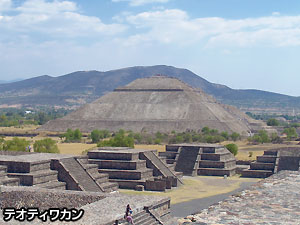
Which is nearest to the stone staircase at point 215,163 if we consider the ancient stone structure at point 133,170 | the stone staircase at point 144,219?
the ancient stone structure at point 133,170

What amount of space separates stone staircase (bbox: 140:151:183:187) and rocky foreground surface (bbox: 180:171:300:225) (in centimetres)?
1668

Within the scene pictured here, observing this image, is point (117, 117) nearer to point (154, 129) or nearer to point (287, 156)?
point (154, 129)

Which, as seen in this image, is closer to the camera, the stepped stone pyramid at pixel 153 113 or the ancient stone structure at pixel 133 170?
the ancient stone structure at pixel 133 170

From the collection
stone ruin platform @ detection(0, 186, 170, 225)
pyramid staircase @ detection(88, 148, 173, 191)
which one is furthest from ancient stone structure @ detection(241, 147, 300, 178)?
stone ruin platform @ detection(0, 186, 170, 225)

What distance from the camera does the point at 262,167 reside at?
53219 mm

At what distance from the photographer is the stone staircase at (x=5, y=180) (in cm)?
3322

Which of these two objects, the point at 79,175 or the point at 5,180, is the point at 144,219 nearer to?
the point at 5,180

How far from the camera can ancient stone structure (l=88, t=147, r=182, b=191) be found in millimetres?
42875

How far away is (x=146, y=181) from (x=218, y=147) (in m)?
14.4

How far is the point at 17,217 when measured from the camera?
21938mm

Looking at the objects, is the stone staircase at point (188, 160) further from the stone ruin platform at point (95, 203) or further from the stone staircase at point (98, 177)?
the stone ruin platform at point (95, 203)

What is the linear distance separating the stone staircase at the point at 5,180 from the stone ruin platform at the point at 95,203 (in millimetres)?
3529

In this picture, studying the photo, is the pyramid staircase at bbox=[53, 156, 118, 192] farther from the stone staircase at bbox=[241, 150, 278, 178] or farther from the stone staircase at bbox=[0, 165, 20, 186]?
the stone staircase at bbox=[241, 150, 278, 178]

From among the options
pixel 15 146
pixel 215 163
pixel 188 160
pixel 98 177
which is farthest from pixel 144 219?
pixel 15 146
